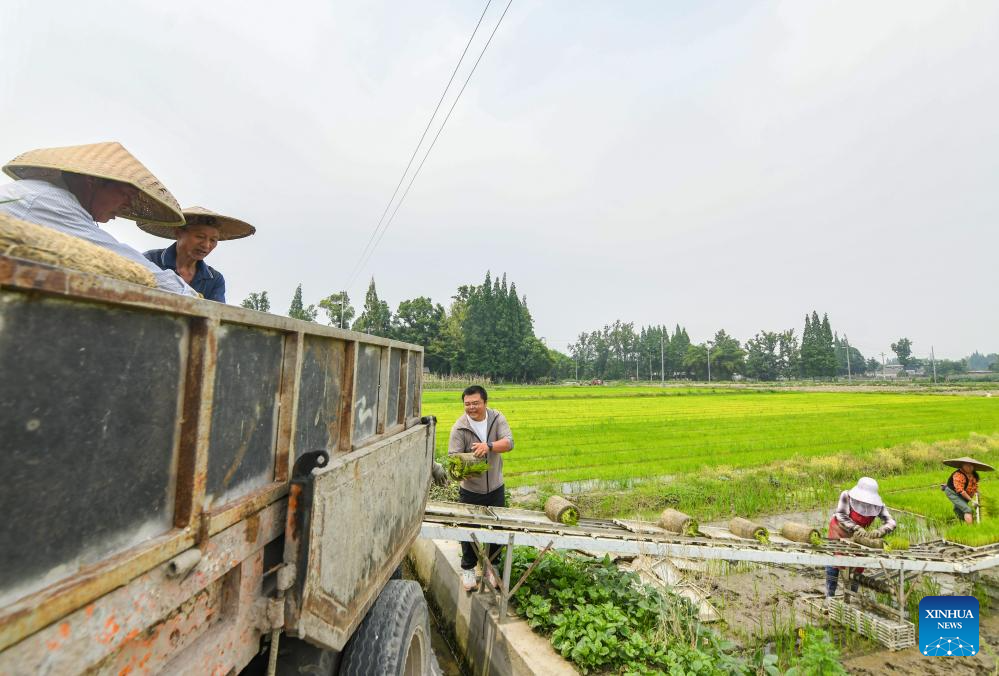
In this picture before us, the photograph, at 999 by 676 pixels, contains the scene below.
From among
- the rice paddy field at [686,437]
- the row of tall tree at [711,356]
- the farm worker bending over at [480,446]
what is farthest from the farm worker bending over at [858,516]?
the row of tall tree at [711,356]

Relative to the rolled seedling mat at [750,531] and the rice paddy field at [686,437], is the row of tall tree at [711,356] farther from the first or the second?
the rolled seedling mat at [750,531]

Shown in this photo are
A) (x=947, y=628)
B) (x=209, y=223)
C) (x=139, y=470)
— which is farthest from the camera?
(x=947, y=628)

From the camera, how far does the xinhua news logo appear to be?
4703mm

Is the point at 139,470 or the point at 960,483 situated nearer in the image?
the point at 139,470

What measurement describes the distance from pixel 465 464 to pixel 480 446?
0.87 ft

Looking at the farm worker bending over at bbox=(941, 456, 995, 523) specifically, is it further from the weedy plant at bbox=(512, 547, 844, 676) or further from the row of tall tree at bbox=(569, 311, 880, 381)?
the row of tall tree at bbox=(569, 311, 880, 381)

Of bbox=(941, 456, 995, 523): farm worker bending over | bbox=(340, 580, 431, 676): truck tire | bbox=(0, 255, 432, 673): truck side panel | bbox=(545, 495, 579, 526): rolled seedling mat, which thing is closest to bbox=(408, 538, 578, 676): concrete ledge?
bbox=(340, 580, 431, 676): truck tire

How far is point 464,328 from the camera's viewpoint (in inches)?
2350

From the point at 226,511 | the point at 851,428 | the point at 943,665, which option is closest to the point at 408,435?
the point at 226,511

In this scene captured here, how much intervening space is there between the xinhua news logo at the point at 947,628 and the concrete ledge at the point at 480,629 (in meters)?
4.30

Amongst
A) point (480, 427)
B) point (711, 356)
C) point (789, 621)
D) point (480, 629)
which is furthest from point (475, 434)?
point (711, 356)

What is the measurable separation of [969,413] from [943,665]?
29.2 m

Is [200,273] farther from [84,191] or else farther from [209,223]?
[84,191]

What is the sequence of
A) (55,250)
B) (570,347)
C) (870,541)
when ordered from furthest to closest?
(570,347)
(870,541)
(55,250)
